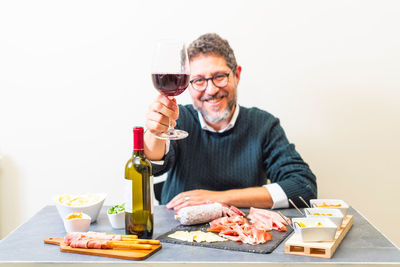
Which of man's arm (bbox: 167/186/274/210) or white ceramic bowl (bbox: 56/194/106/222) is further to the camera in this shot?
man's arm (bbox: 167/186/274/210)

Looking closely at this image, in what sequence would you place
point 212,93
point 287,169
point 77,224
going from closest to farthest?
point 77,224
point 287,169
point 212,93

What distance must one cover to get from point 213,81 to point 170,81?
87 cm

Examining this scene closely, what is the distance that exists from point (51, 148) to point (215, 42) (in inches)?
49.1

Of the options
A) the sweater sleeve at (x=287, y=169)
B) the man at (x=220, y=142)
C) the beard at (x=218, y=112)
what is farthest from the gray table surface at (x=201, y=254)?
the beard at (x=218, y=112)

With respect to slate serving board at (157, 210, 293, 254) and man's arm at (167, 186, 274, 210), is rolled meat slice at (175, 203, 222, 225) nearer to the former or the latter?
slate serving board at (157, 210, 293, 254)

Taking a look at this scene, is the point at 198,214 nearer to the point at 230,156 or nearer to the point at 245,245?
the point at 245,245

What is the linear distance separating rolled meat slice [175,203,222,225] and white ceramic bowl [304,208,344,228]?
13.4 inches

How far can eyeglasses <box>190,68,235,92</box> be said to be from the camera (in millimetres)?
2262

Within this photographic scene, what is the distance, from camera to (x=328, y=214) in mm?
1469

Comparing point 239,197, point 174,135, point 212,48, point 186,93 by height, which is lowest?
point 239,197

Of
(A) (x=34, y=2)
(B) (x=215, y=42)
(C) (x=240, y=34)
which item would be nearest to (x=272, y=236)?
(B) (x=215, y=42)

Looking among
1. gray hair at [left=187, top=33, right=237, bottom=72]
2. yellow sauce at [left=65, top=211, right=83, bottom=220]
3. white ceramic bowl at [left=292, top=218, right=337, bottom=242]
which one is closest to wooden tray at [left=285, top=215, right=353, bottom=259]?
white ceramic bowl at [left=292, top=218, right=337, bottom=242]

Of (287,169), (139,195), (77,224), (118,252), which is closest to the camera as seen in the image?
(118,252)

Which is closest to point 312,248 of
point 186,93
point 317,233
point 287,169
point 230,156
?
point 317,233
